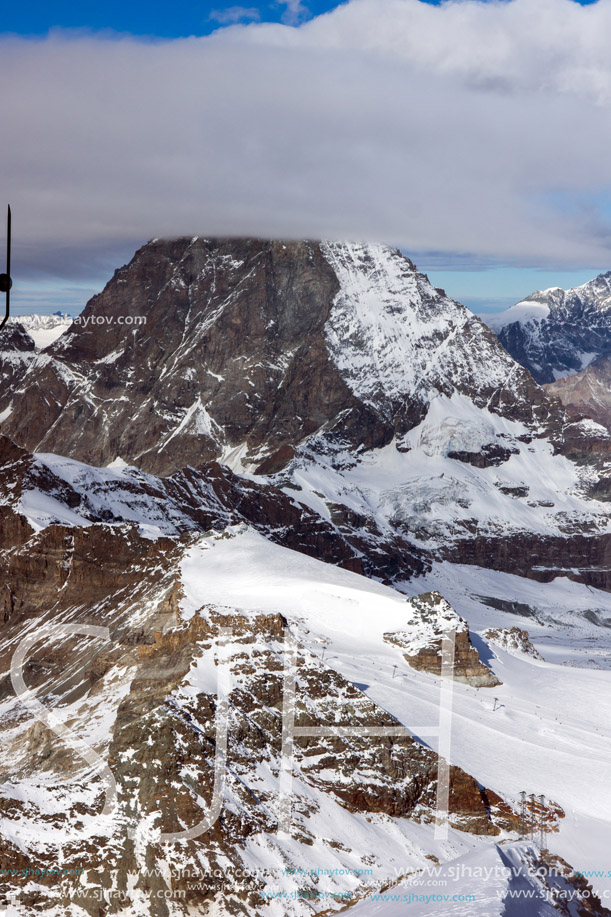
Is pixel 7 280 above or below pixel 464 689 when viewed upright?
above

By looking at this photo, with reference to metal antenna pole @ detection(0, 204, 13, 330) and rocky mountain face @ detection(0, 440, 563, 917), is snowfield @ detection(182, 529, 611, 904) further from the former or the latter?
metal antenna pole @ detection(0, 204, 13, 330)

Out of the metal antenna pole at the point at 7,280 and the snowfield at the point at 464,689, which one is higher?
the metal antenna pole at the point at 7,280

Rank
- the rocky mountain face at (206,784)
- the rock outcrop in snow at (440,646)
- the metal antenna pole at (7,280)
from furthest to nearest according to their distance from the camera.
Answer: the rock outcrop in snow at (440,646), the rocky mountain face at (206,784), the metal antenna pole at (7,280)

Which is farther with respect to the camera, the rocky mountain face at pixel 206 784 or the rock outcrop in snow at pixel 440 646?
the rock outcrop in snow at pixel 440 646

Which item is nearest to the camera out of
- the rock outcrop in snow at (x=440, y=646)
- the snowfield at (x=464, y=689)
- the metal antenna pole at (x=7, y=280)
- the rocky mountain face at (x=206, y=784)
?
the metal antenna pole at (x=7, y=280)

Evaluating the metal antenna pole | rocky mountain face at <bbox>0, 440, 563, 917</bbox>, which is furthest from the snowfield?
the metal antenna pole

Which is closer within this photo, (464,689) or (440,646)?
(464,689)
